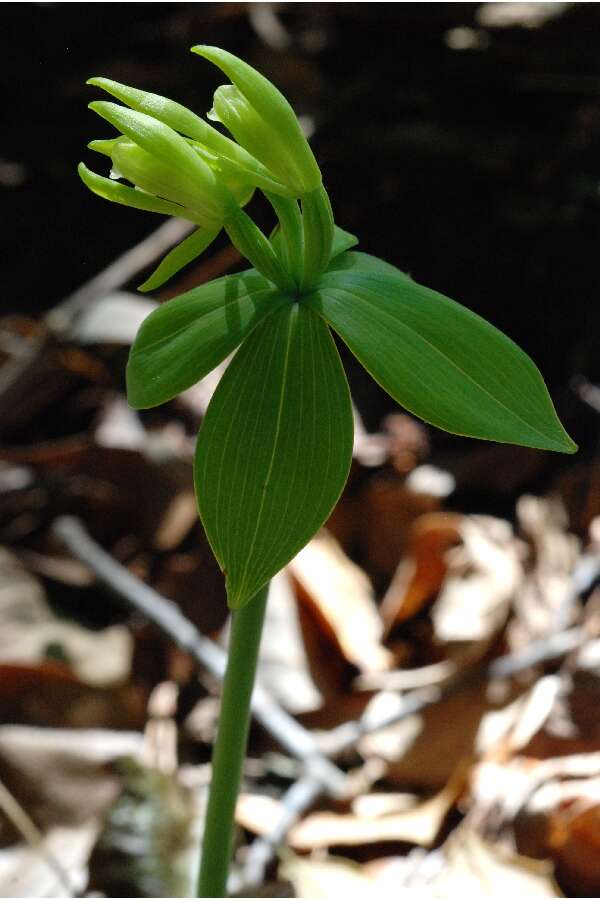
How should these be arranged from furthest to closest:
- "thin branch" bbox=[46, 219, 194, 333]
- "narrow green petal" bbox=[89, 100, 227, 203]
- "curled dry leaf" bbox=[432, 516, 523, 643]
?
"thin branch" bbox=[46, 219, 194, 333] < "curled dry leaf" bbox=[432, 516, 523, 643] < "narrow green petal" bbox=[89, 100, 227, 203]

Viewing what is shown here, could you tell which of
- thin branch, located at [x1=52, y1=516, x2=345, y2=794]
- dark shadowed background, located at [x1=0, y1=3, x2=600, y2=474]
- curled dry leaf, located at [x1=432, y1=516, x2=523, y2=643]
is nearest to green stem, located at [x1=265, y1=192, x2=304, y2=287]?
thin branch, located at [x1=52, y1=516, x2=345, y2=794]

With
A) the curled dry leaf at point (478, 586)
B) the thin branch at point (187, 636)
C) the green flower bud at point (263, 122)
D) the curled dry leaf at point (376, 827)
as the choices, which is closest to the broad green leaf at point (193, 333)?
the green flower bud at point (263, 122)

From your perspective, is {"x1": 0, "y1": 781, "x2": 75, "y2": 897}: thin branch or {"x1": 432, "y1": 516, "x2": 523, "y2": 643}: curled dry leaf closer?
{"x1": 0, "y1": 781, "x2": 75, "y2": 897}: thin branch

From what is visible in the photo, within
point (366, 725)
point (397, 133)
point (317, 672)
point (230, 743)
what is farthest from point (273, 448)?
point (397, 133)

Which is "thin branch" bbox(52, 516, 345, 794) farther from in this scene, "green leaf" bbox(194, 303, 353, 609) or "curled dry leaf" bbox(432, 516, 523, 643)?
"green leaf" bbox(194, 303, 353, 609)

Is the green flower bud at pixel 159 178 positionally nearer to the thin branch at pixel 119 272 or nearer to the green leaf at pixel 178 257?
the green leaf at pixel 178 257

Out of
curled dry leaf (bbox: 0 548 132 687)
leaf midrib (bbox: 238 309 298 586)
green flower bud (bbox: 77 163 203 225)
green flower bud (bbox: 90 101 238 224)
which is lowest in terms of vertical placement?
curled dry leaf (bbox: 0 548 132 687)
